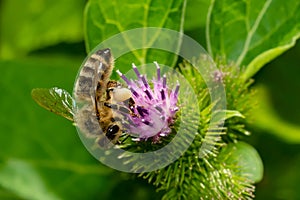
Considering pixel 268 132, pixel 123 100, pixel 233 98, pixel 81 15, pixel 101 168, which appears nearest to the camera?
pixel 123 100

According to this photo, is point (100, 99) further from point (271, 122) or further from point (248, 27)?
point (271, 122)

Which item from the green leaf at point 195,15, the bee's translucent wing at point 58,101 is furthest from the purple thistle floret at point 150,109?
the green leaf at point 195,15

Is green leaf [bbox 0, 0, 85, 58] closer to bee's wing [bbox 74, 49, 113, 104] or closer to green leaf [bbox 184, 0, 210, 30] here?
green leaf [bbox 184, 0, 210, 30]

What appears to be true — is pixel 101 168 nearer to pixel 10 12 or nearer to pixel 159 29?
pixel 159 29

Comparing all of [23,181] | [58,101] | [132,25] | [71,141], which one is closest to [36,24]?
[71,141]

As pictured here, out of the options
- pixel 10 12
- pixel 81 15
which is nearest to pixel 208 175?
pixel 81 15

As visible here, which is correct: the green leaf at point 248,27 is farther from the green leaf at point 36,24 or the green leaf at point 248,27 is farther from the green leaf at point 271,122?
the green leaf at point 36,24
